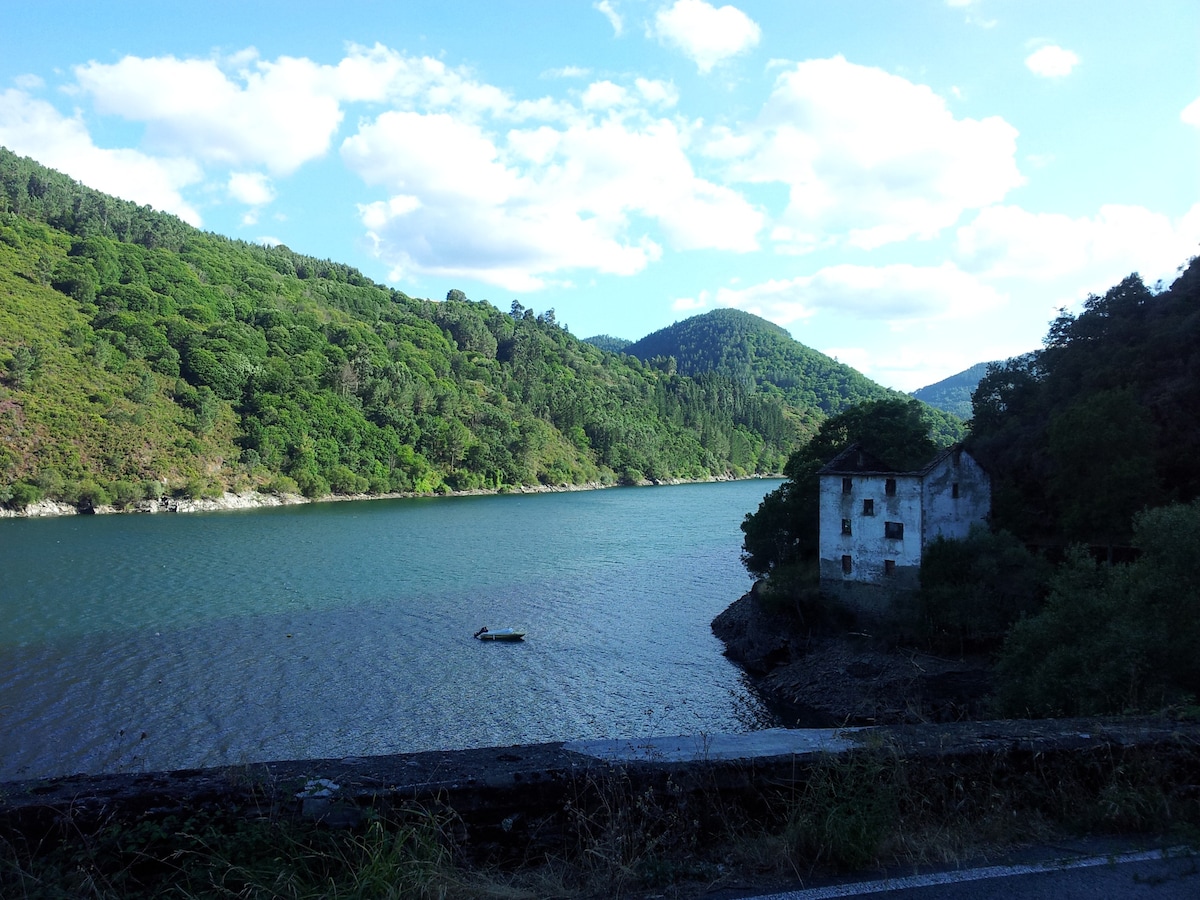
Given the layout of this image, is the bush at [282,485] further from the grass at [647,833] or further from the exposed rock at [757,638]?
the grass at [647,833]

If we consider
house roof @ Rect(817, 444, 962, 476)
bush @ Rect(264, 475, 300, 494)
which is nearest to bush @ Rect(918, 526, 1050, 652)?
house roof @ Rect(817, 444, 962, 476)

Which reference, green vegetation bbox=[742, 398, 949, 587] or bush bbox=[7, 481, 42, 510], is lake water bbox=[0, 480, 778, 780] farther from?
bush bbox=[7, 481, 42, 510]

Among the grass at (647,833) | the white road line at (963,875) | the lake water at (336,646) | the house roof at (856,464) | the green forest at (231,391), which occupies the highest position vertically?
the green forest at (231,391)

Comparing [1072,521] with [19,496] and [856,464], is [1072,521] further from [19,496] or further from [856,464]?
[19,496]

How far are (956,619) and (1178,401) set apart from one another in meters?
15.1


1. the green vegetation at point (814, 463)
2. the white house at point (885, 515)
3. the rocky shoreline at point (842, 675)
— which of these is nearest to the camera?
the rocky shoreline at point (842, 675)

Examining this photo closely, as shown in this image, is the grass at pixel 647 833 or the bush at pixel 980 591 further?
the bush at pixel 980 591

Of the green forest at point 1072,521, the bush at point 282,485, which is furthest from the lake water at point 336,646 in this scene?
the bush at point 282,485

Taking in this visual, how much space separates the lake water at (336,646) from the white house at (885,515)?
764 cm

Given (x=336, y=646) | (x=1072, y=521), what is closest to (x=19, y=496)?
(x=336, y=646)

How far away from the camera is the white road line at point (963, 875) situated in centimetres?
461

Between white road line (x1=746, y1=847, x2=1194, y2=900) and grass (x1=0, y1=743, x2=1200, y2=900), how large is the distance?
0.18 m

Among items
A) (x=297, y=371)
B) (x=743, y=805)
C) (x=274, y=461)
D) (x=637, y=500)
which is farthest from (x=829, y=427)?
(x=297, y=371)

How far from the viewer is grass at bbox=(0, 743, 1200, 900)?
445 centimetres
